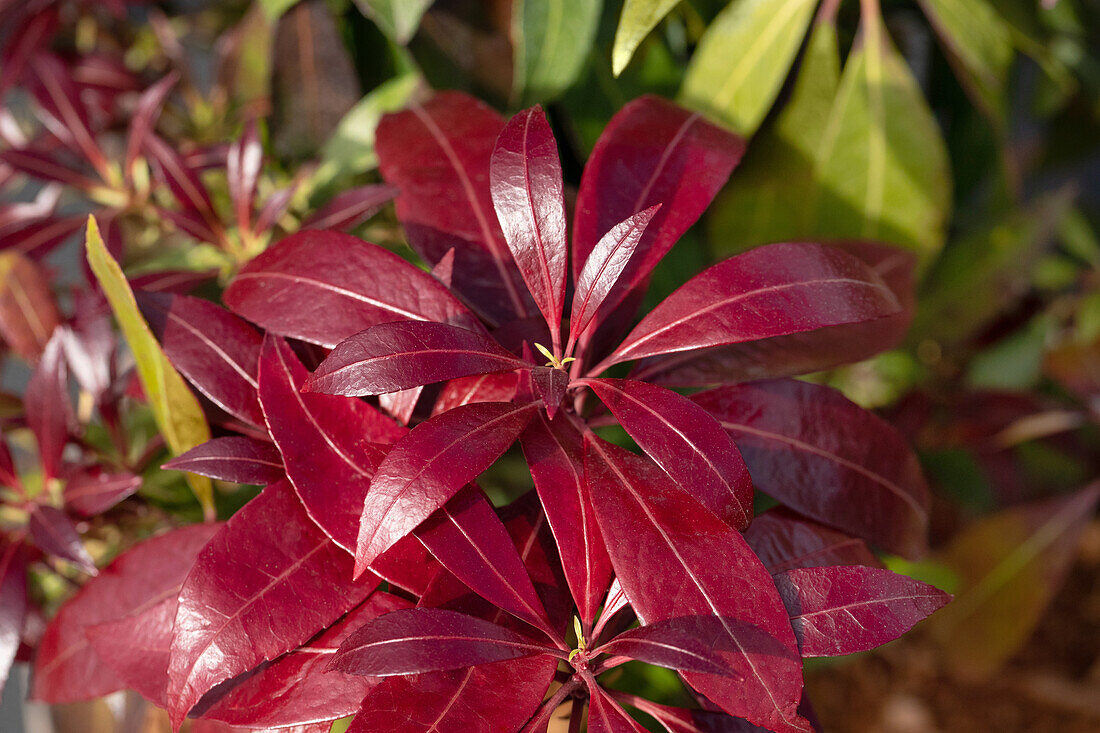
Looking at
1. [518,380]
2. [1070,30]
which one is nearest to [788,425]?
[518,380]

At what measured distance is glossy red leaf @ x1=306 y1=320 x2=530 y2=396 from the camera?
0.33 metres

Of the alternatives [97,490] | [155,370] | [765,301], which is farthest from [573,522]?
[97,490]

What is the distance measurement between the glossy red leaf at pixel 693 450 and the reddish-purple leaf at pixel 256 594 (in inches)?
6.3

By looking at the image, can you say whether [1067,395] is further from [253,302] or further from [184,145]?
[184,145]

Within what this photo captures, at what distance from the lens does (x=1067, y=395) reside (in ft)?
3.63

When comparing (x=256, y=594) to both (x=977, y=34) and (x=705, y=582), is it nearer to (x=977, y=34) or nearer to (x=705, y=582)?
(x=705, y=582)

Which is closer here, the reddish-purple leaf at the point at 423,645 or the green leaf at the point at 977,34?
the reddish-purple leaf at the point at 423,645

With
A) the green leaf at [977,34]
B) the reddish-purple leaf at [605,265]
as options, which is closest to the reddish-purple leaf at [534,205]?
the reddish-purple leaf at [605,265]

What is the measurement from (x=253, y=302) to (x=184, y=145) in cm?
62

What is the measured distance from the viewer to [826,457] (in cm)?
44

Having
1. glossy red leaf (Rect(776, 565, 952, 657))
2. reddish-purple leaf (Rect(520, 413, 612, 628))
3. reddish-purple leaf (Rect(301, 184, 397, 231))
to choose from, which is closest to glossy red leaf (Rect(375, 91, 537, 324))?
reddish-purple leaf (Rect(301, 184, 397, 231))

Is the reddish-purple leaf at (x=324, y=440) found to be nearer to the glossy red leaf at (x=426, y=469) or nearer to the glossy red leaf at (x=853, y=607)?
the glossy red leaf at (x=426, y=469)

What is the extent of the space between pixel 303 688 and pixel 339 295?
202 millimetres

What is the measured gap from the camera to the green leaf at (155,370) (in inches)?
16.4
